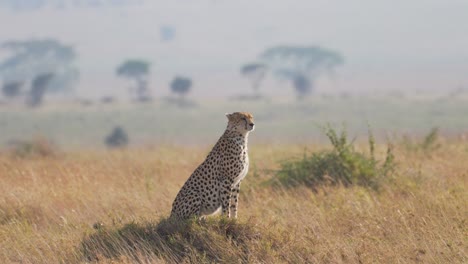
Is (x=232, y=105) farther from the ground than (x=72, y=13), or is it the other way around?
(x=72, y=13)

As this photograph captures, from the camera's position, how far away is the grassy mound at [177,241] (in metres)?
6.13

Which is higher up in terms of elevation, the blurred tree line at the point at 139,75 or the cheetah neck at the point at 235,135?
the cheetah neck at the point at 235,135

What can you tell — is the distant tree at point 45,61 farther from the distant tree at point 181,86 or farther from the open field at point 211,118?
the open field at point 211,118

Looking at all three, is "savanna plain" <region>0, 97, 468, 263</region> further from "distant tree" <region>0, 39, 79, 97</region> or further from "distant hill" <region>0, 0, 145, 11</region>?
"distant hill" <region>0, 0, 145, 11</region>

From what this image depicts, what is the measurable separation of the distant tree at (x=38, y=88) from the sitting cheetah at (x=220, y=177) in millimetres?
48905

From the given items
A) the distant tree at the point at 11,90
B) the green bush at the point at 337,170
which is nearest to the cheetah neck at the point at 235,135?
the green bush at the point at 337,170

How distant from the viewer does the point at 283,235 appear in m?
6.32

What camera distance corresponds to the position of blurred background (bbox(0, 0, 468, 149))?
4562cm

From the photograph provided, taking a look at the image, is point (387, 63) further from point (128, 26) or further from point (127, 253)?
point (127, 253)

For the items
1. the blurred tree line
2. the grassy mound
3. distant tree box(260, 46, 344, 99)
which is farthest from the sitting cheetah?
distant tree box(260, 46, 344, 99)

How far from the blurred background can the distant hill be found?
51 cm

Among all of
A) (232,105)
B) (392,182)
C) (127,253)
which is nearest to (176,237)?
(127,253)

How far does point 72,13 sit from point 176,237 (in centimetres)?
14207

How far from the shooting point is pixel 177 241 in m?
6.31
